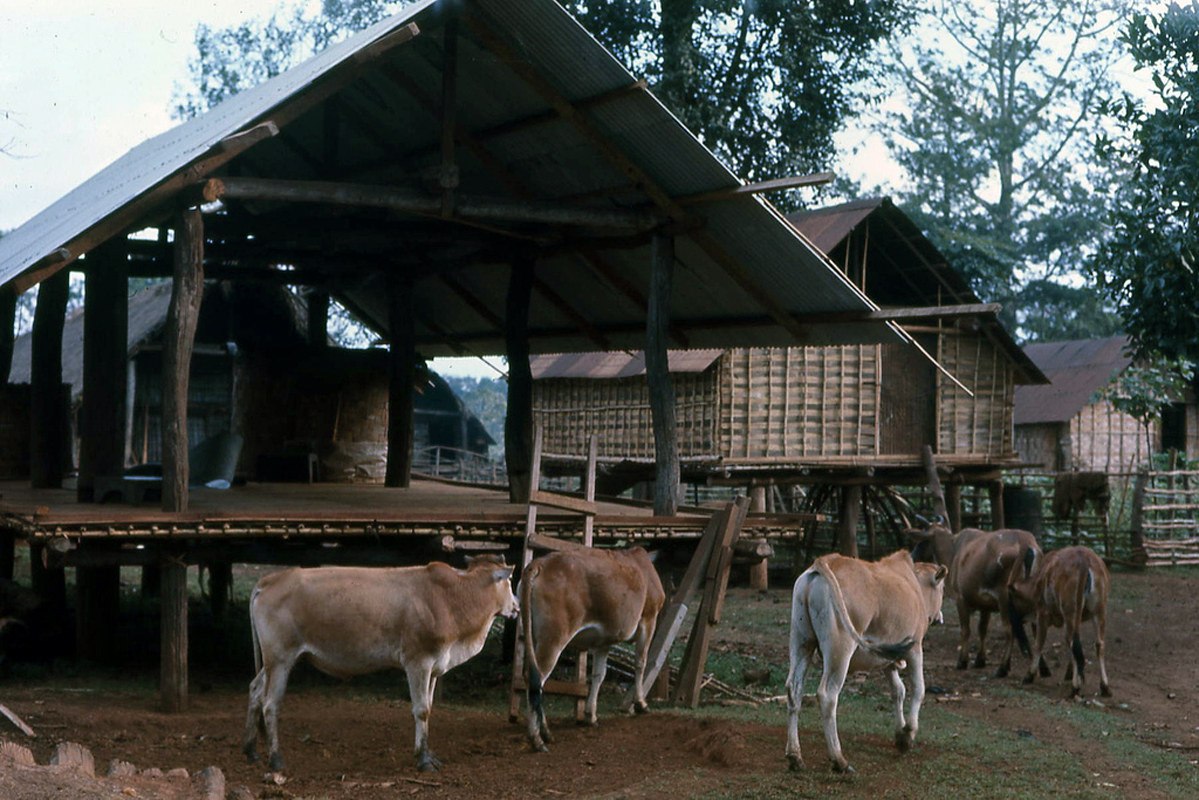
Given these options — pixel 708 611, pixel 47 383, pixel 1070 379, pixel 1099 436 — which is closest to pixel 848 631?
pixel 708 611

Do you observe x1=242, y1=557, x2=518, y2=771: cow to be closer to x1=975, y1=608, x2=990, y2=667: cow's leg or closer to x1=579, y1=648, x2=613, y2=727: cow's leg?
x1=579, y1=648, x2=613, y2=727: cow's leg

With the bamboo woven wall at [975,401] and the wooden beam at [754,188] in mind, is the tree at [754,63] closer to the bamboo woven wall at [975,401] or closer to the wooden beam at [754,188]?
the bamboo woven wall at [975,401]

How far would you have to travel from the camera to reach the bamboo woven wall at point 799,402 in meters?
19.1

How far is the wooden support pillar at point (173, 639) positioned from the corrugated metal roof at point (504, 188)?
8.14ft

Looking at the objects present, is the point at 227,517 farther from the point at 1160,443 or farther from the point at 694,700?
→ the point at 1160,443

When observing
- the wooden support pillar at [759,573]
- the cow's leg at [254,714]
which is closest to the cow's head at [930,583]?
the cow's leg at [254,714]

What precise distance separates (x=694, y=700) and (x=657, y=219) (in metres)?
4.56

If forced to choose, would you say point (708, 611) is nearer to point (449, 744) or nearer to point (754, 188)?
point (449, 744)

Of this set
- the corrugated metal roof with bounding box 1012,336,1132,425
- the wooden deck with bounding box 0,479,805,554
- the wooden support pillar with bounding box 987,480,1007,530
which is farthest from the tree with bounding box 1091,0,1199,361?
the corrugated metal roof with bounding box 1012,336,1132,425

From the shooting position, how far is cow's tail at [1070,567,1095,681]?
11.8 metres

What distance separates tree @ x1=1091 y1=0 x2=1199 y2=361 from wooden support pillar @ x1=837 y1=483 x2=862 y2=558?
293 inches

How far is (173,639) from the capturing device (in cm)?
935

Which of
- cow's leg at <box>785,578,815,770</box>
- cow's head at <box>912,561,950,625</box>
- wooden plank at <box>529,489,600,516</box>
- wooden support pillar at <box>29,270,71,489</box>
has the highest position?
wooden support pillar at <box>29,270,71,489</box>

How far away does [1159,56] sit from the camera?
13195mm
